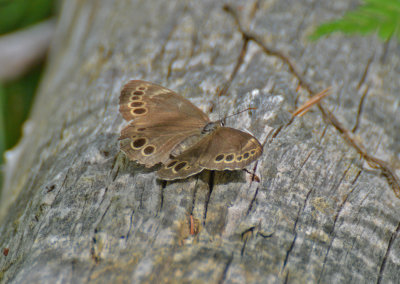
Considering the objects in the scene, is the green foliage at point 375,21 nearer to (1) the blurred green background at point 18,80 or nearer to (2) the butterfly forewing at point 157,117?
(2) the butterfly forewing at point 157,117

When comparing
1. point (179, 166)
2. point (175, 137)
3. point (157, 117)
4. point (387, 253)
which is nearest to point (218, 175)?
point (179, 166)

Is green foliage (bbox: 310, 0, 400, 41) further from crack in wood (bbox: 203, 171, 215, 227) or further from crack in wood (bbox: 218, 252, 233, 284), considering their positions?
crack in wood (bbox: 218, 252, 233, 284)

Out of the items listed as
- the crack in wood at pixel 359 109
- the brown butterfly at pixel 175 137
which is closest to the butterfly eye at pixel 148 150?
the brown butterfly at pixel 175 137

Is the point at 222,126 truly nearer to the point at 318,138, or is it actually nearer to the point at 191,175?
the point at 191,175

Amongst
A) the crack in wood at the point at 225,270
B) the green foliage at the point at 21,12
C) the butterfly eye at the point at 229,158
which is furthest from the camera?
the green foliage at the point at 21,12

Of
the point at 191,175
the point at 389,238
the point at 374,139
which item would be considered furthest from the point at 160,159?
the point at 374,139

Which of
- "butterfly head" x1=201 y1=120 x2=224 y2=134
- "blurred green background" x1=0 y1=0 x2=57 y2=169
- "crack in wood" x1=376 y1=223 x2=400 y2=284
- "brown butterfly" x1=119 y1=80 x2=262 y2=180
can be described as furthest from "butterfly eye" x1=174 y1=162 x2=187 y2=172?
"blurred green background" x1=0 y1=0 x2=57 y2=169
